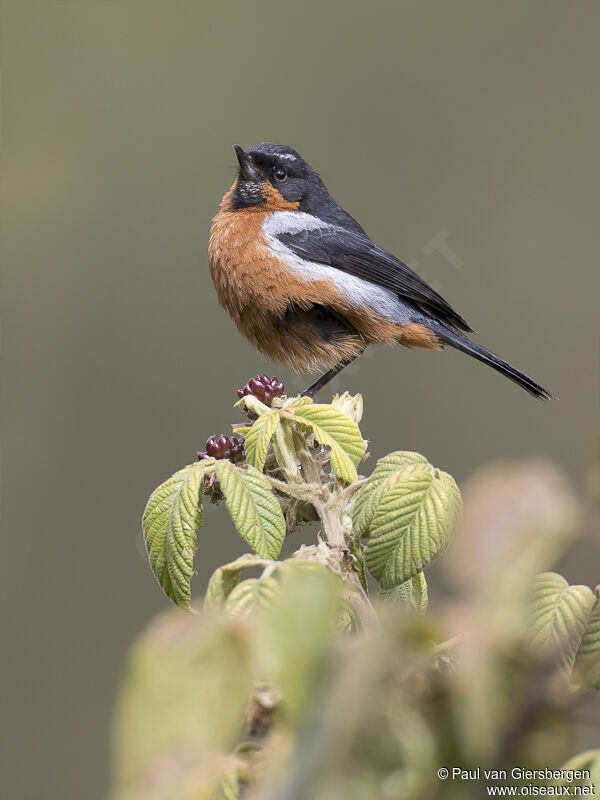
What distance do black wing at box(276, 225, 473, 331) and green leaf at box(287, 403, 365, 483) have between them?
1.27 m

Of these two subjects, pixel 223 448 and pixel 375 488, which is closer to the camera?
pixel 375 488

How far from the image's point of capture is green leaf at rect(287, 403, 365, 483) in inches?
33.4

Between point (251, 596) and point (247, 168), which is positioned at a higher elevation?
point (247, 168)

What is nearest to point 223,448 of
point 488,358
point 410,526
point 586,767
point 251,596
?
point 410,526

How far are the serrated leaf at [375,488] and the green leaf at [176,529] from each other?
149 mm

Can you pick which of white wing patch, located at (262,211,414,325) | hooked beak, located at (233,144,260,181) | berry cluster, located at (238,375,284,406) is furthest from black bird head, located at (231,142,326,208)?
berry cluster, located at (238,375,284,406)

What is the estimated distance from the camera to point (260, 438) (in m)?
0.85

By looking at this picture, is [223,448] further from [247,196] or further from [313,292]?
[247,196]

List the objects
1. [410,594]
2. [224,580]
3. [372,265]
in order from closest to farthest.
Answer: [224,580]
[410,594]
[372,265]

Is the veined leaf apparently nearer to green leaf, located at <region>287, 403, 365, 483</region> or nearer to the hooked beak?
green leaf, located at <region>287, 403, 365, 483</region>

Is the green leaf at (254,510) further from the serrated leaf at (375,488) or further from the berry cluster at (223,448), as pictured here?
the berry cluster at (223,448)

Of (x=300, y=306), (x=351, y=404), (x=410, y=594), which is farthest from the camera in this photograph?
(x=300, y=306)

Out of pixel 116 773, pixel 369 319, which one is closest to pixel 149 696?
pixel 116 773

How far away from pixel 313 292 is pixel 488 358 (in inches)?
17.3
